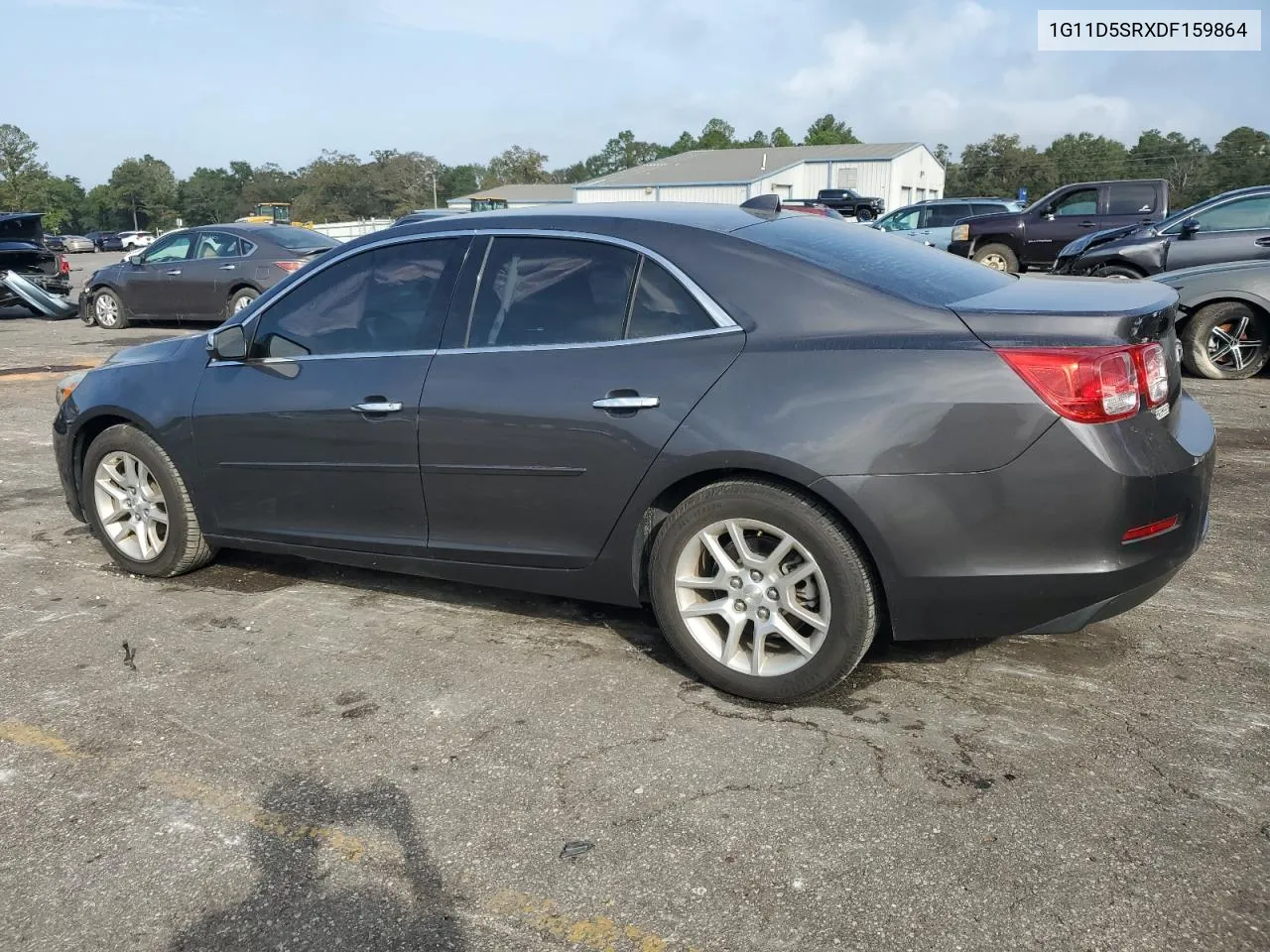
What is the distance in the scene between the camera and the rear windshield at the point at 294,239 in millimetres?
14070

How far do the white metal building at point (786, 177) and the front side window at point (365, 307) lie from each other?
55.0 meters

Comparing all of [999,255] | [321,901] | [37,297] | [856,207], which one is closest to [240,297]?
[37,297]

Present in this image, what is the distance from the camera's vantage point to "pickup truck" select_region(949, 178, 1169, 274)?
682 inches

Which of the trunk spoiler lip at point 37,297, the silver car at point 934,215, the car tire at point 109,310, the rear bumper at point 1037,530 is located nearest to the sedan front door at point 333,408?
the rear bumper at point 1037,530

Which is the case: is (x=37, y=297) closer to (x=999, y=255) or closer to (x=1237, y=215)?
(x=999, y=255)

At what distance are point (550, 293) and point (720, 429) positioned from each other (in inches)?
36.3

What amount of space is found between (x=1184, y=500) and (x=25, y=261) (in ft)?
64.4

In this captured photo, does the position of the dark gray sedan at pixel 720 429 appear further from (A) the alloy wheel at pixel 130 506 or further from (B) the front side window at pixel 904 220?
(B) the front side window at pixel 904 220

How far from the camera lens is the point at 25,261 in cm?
1817

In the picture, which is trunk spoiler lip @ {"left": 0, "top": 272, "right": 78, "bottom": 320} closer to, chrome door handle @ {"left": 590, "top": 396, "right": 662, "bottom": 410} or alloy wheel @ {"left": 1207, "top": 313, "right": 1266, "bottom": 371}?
chrome door handle @ {"left": 590, "top": 396, "right": 662, "bottom": 410}

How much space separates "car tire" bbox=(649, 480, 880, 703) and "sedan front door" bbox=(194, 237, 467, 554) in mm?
1118

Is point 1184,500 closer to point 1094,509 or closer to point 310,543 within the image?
point 1094,509

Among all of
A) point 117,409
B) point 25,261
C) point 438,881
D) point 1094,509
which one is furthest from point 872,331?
point 25,261

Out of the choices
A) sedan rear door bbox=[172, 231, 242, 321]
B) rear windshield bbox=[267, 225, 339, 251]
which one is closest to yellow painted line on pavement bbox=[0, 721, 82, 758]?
rear windshield bbox=[267, 225, 339, 251]
